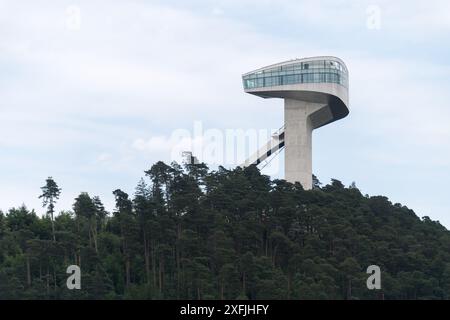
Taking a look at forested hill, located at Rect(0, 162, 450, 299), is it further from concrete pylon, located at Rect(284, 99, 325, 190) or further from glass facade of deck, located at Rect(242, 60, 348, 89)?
glass facade of deck, located at Rect(242, 60, 348, 89)

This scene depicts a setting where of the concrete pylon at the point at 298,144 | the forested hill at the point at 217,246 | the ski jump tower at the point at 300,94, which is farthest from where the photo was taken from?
→ the concrete pylon at the point at 298,144

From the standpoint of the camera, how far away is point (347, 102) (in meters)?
126

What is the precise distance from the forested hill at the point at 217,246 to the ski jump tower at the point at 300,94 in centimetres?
541

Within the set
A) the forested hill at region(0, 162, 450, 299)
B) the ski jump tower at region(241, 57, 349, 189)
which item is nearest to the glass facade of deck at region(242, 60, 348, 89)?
the ski jump tower at region(241, 57, 349, 189)

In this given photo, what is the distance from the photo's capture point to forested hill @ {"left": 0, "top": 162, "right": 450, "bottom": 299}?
94.5 m

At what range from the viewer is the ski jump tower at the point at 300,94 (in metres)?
A: 122

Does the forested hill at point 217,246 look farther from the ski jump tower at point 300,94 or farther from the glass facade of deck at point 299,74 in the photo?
the glass facade of deck at point 299,74

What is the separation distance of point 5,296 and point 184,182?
26.5 meters

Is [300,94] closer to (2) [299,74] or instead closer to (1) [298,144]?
(2) [299,74]

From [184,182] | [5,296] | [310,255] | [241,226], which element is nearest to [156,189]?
[184,182]

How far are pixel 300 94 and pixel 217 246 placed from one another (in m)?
29.7

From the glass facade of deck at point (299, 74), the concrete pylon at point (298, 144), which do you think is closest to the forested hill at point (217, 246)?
the concrete pylon at point (298, 144)

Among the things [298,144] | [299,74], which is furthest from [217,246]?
[299,74]
